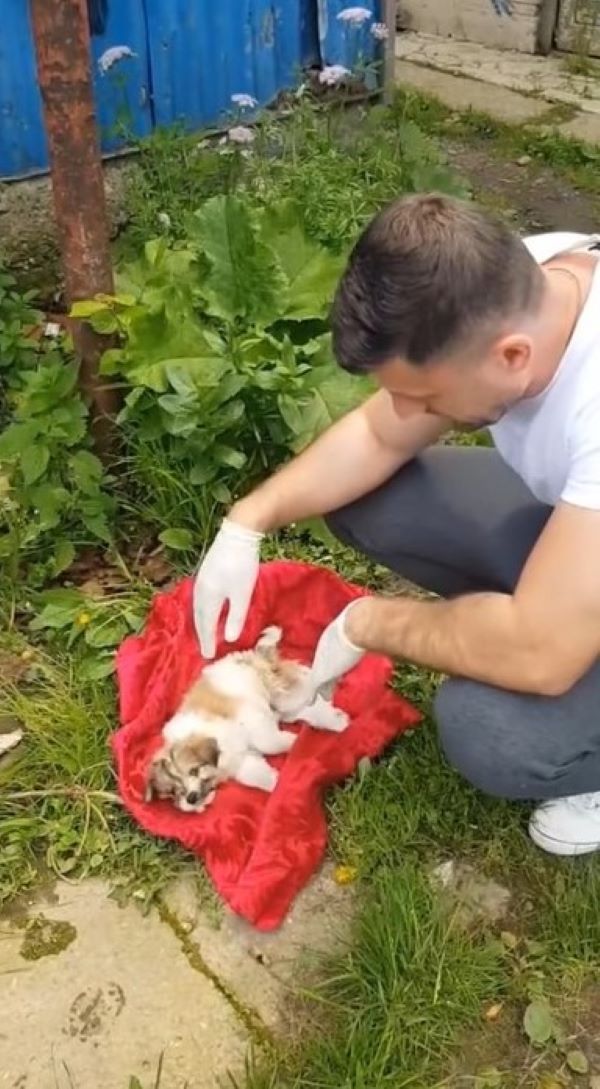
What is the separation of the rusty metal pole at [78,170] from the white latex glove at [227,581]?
68cm

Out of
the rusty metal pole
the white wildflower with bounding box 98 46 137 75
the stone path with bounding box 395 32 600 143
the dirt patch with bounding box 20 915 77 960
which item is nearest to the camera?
the dirt patch with bounding box 20 915 77 960

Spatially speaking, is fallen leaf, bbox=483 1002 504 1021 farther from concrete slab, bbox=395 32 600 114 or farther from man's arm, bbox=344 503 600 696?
concrete slab, bbox=395 32 600 114

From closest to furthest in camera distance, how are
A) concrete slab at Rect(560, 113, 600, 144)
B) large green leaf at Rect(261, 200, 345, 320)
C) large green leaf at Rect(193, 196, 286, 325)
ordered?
large green leaf at Rect(193, 196, 286, 325)
large green leaf at Rect(261, 200, 345, 320)
concrete slab at Rect(560, 113, 600, 144)

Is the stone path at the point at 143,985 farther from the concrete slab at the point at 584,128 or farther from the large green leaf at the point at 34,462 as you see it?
the concrete slab at the point at 584,128

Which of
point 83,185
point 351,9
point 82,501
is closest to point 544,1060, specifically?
point 82,501

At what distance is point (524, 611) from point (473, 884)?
615 millimetres

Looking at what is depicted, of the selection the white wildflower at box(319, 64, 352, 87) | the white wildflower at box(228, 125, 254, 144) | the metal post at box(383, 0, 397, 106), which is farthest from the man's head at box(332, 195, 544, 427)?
the metal post at box(383, 0, 397, 106)

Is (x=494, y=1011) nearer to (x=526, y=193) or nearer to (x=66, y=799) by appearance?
(x=66, y=799)

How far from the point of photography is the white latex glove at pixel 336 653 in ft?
6.64

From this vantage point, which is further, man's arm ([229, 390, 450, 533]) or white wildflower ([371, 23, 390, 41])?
white wildflower ([371, 23, 390, 41])

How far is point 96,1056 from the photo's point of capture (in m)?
1.82

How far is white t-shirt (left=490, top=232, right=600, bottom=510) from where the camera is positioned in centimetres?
164

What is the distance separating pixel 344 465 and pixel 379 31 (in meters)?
2.86

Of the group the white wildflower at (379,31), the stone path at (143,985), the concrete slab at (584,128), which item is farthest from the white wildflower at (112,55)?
the stone path at (143,985)
